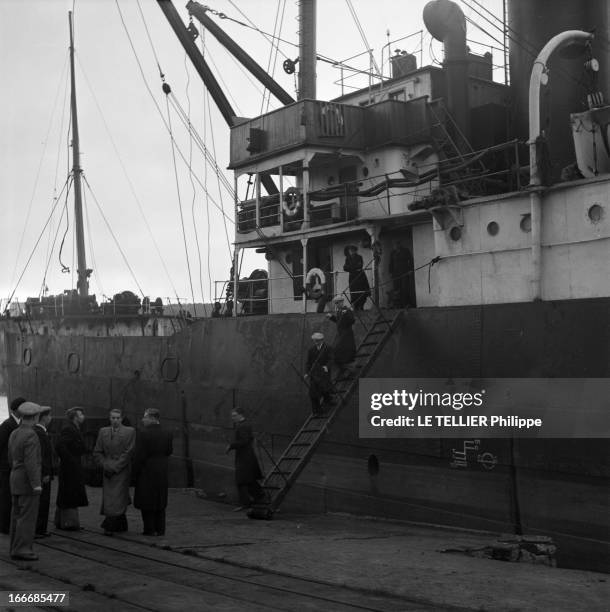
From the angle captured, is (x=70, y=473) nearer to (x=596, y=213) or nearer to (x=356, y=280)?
(x=356, y=280)

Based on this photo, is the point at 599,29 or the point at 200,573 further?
the point at 599,29

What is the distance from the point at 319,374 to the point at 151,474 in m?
3.80

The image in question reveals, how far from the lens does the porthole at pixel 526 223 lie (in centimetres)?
1268

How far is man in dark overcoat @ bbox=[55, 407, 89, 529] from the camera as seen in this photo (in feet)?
33.7

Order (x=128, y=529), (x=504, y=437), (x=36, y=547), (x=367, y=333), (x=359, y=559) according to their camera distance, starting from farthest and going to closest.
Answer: (x=367, y=333)
(x=504, y=437)
(x=128, y=529)
(x=36, y=547)
(x=359, y=559)

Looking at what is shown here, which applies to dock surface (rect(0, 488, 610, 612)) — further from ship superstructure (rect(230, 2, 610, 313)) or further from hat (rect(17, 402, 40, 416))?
ship superstructure (rect(230, 2, 610, 313))

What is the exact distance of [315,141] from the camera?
1709cm

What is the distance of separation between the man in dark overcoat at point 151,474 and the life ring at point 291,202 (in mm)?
8084

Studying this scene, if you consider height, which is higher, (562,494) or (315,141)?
(315,141)

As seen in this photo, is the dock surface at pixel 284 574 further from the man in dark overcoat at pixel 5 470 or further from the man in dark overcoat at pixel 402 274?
the man in dark overcoat at pixel 402 274

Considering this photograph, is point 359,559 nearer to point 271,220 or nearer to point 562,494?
point 562,494

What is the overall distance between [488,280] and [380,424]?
2915mm

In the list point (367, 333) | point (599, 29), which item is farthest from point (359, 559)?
point (599, 29)

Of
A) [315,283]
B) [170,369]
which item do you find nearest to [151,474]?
[315,283]
